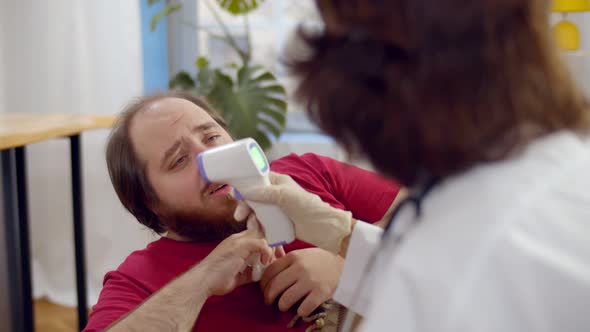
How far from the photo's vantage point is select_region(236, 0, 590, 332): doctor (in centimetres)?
59

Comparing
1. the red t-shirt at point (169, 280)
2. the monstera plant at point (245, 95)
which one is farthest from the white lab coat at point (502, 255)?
the monstera plant at point (245, 95)

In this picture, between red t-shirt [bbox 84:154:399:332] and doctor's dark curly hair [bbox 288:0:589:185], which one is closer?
doctor's dark curly hair [bbox 288:0:589:185]

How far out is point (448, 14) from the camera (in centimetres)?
58

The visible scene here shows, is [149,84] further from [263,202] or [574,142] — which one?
[574,142]

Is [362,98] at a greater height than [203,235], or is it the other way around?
[362,98]

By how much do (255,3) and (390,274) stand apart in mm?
2210

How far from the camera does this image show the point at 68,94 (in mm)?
3105

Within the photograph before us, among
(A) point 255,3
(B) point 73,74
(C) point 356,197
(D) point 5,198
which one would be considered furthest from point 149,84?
(C) point 356,197

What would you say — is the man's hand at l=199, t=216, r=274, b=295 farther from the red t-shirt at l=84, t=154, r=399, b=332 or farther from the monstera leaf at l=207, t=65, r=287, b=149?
the monstera leaf at l=207, t=65, r=287, b=149

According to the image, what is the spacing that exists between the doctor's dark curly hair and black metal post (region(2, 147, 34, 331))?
1720 mm

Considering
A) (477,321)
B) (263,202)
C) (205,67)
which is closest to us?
(477,321)

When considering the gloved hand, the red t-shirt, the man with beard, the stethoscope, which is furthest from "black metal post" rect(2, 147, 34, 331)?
the stethoscope

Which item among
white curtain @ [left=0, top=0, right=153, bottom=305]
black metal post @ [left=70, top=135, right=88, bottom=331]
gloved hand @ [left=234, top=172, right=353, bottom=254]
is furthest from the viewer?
white curtain @ [left=0, top=0, right=153, bottom=305]

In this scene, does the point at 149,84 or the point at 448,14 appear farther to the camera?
the point at 149,84
